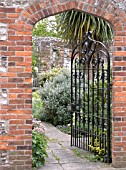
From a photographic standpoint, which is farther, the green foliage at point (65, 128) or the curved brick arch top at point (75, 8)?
the green foliage at point (65, 128)

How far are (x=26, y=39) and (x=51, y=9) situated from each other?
60 centimetres

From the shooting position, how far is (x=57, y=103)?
1034cm

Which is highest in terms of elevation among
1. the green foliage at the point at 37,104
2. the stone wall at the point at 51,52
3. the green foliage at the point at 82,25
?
the green foliage at the point at 82,25

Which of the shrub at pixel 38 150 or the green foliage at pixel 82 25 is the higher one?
the green foliage at pixel 82 25

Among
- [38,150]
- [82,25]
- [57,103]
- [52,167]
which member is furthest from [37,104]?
[52,167]

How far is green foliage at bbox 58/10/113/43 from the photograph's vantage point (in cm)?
1068

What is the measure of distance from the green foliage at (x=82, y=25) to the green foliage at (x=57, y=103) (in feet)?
5.14

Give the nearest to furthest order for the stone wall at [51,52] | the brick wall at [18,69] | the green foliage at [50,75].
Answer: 1. the brick wall at [18,69]
2. the green foliage at [50,75]
3. the stone wall at [51,52]

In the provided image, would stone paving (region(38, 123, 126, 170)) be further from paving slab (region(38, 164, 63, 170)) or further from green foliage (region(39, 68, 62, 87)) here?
green foliage (region(39, 68, 62, 87))

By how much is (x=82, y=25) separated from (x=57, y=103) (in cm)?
242

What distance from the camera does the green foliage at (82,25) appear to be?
35.0 feet

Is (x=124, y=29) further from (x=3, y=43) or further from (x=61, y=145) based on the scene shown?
(x=61, y=145)

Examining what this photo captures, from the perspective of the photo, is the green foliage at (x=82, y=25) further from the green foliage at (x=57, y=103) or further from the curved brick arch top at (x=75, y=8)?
the curved brick arch top at (x=75, y=8)

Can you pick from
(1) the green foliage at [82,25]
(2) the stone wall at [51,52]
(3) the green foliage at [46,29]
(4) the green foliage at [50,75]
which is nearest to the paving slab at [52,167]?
(1) the green foliage at [82,25]
